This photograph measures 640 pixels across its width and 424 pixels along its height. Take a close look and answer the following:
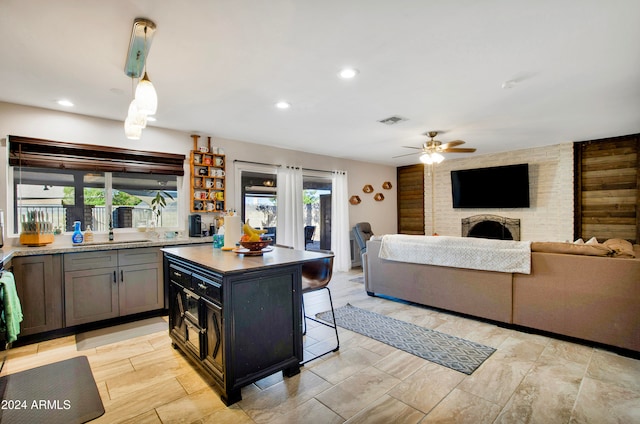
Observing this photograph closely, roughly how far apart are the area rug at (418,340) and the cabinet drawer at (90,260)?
2421 millimetres

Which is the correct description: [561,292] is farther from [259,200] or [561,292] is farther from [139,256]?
[139,256]

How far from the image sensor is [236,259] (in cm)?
232

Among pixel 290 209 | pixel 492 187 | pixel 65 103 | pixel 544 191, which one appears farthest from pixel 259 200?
pixel 544 191

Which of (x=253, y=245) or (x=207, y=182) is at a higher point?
(x=207, y=182)

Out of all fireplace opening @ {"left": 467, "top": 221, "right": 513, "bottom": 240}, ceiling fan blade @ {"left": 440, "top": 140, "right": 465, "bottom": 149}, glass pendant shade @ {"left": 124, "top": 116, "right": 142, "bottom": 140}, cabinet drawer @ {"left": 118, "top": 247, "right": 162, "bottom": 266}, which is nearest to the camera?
glass pendant shade @ {"left": 124, "top": 116, "right": 142, "bottom": 140}

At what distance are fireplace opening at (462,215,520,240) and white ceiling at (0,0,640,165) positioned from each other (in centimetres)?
253

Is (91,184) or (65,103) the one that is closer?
(65,103)

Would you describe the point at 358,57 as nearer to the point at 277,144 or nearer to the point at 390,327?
the point at 390,327

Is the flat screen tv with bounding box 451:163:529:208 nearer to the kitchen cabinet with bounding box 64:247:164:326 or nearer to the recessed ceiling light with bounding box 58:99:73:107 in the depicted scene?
the kitchen cabinet with bounding box 64:247:164:326

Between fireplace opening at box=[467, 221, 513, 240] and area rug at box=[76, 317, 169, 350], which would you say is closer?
area rug at box=[76, 317, 169, 350]

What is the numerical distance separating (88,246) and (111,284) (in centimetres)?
48

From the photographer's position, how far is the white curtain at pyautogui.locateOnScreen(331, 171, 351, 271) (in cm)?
640

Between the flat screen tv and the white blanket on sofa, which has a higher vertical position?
the flat screen tv

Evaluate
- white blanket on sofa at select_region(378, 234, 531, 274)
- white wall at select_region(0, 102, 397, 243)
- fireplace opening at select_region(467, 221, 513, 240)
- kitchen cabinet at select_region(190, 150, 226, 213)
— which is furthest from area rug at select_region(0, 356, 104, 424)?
fireplace opening at select_region(467, 221, 513, 240)
